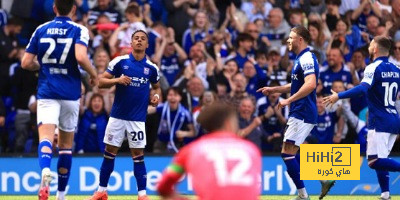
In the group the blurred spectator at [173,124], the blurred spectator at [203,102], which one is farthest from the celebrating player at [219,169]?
the blurred spectator at [203,102]

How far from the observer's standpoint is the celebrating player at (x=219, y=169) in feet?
25.9

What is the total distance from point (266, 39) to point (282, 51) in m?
0.64

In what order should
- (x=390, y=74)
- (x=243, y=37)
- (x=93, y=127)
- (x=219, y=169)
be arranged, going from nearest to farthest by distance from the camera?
(x=219, y=169) → (x=390, y=74) → (x=93, y=127) → (x=243, y=37)

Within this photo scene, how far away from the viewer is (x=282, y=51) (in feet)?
68.2

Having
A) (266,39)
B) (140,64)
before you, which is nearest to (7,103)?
(266,39)

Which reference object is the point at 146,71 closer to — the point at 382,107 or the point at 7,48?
the point at 382,107

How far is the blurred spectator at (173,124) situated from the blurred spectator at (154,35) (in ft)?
6.46

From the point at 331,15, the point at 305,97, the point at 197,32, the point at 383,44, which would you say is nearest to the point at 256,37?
the point at 197,32

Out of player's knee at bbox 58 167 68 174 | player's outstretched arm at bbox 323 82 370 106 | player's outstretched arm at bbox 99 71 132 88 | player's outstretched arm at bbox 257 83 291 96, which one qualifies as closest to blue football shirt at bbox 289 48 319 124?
player's outstretched arm at bbox 257 83 291 96

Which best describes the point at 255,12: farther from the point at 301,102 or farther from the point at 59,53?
the point at 59,53

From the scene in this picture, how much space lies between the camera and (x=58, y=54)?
12.8 m

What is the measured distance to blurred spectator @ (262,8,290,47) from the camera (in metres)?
21.2

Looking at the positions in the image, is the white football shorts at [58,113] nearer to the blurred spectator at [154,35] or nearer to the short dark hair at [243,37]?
the blurred spectator at [154,35]

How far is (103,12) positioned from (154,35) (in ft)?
4.33
